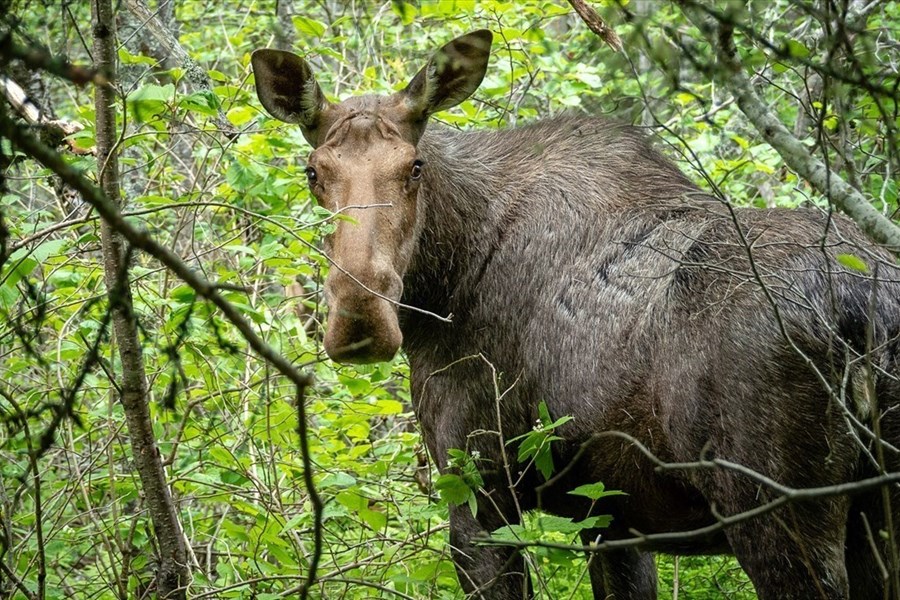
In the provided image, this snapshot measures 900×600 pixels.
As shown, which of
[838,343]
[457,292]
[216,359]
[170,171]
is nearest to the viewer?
[838,343]

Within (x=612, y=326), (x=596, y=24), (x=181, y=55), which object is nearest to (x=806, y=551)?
(x=612, y=326)

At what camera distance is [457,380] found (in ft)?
17.8

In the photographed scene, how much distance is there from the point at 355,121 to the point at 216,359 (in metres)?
2.24

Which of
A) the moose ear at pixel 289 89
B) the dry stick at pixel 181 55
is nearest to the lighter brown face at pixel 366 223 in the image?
the moose ear at pixel 289 89

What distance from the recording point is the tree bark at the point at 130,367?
3617 millimetres

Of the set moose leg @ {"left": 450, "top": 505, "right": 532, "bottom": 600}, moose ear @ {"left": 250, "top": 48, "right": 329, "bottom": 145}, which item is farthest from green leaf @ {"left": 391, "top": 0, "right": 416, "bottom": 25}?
moose leg @ {"left": 450, "top": 505, "right": 532, "bottom": 600}

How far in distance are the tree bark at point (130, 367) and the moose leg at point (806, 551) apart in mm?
2401

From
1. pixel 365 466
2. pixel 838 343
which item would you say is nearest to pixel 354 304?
pixel 365 466

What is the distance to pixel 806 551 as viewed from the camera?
3902mm

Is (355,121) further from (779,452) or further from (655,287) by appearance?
(779,452)

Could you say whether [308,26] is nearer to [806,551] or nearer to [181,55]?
[181,55]

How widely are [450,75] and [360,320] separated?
65.7 inches

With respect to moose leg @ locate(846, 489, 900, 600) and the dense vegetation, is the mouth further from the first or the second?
moose leg @ locate(846, 489, 900, 600)

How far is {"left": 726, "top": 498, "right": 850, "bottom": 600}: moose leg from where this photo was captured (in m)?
3.96
